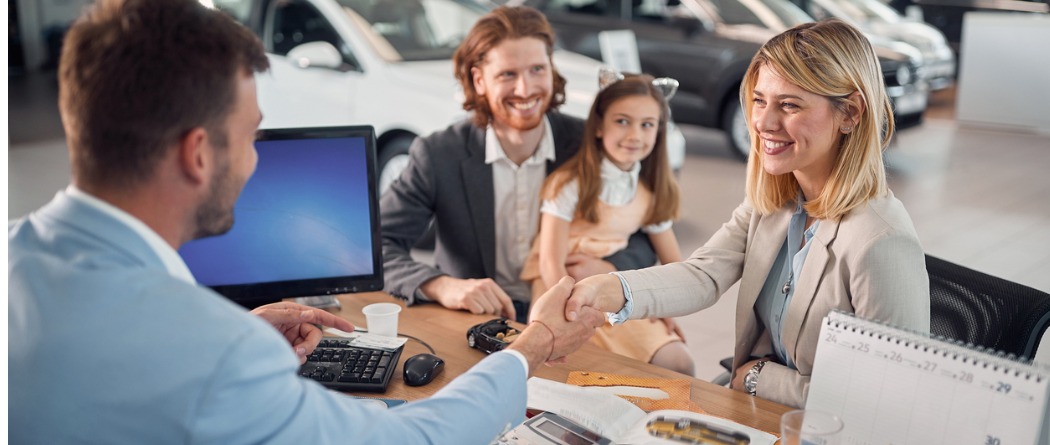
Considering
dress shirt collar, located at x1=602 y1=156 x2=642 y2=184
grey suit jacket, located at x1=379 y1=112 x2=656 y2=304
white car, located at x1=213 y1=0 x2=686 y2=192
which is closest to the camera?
grey suit jacket, located at x1=379 y1=112 x2=656 y2=304

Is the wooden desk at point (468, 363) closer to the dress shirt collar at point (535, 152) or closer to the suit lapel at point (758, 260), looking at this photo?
the suit lapel at point (758, 260)

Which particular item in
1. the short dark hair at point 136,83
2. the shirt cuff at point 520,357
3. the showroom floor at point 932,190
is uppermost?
→ the short dark hair at point 136,83

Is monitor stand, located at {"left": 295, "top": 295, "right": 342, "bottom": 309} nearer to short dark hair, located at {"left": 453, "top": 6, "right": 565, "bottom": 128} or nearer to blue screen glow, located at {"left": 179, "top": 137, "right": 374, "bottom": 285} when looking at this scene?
blue screen glow, located at {"left": 179, "top": 137, "right": 374, "bottom": 285}

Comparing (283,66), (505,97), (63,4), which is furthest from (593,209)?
(63,4)

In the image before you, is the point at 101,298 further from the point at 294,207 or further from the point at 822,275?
the point at 822,275

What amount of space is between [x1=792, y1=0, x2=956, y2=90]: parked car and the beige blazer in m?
6.44

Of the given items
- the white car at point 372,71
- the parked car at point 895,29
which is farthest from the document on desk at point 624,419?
the parked car at point 895,29

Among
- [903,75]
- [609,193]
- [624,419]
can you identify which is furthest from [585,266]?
[903,75]

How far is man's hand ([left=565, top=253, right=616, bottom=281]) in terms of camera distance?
2.80 metres

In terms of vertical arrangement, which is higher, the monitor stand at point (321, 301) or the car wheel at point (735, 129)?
the monitor stand at point (321, 301)

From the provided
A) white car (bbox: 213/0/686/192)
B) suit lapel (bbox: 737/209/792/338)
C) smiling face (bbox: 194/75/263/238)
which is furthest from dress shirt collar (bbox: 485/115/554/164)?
white car (bbox: 213/0/686/192)

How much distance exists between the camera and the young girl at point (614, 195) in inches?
109

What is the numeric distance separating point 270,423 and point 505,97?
5.64 feet

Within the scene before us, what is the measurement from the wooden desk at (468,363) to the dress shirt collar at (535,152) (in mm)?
561
